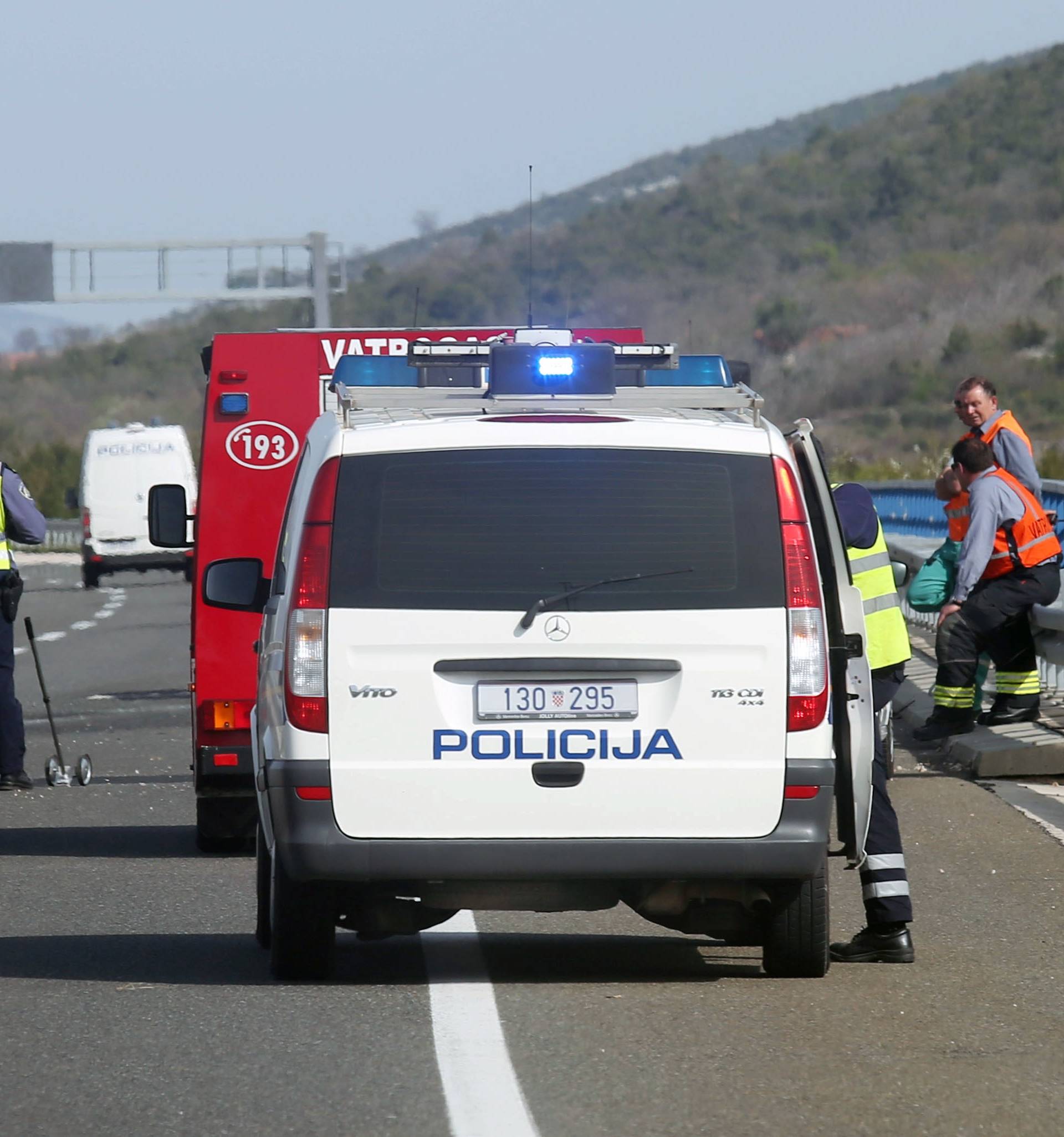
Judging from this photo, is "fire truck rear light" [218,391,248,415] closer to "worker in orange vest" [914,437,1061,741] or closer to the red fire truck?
the red fire truck

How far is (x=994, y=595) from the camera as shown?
42.2 ft

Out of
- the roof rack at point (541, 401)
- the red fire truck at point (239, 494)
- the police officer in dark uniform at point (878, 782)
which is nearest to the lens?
the roof rack at point (541, 401)

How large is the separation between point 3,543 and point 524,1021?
7.34 meters

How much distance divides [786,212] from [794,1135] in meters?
147

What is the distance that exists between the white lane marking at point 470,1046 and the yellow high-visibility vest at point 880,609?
160 centimetres

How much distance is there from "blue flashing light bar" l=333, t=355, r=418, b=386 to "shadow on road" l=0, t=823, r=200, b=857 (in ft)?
8.72

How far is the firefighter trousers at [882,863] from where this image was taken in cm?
750

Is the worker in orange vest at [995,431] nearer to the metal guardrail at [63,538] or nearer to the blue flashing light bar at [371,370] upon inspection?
the blue flashing light bar at [371,370]

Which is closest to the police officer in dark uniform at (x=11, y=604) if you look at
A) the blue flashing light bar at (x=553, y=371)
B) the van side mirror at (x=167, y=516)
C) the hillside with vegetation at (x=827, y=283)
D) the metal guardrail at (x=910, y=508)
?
the van side mirror at (x=167, y=516)

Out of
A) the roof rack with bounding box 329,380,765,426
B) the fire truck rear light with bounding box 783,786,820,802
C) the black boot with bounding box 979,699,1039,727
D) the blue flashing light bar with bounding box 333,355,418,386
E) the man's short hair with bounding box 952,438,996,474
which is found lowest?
the black boot with bounding box 979,699,1039,727

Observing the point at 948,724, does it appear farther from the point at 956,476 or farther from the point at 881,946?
the point at 881,946

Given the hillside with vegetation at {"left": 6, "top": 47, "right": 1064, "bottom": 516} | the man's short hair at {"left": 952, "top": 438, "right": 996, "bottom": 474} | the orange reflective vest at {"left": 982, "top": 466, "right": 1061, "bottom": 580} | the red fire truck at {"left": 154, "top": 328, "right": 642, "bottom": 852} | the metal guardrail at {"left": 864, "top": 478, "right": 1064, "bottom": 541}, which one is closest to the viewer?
the red fire truck at {"left": 154, "top": 328, "right": 642, "bottom": 852}

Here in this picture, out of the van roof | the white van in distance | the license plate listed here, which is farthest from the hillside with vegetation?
the license plate

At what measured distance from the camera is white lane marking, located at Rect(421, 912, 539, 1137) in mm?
5398
